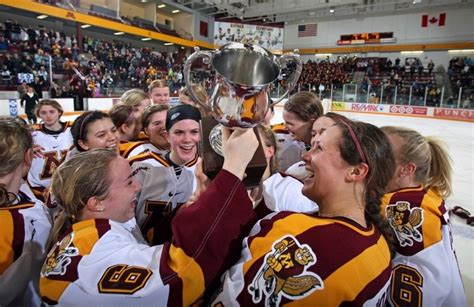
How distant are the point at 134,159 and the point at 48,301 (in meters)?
1.20

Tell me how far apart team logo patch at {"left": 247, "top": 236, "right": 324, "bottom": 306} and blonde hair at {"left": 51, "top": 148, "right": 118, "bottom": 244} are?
2.05 ft

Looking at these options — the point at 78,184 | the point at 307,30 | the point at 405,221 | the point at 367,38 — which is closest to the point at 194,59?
the point at 78,184

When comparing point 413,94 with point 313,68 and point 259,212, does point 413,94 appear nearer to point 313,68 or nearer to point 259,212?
point 313,68

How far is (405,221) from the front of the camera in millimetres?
1445

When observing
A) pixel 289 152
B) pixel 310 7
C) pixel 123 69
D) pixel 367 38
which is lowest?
pixel 289 152

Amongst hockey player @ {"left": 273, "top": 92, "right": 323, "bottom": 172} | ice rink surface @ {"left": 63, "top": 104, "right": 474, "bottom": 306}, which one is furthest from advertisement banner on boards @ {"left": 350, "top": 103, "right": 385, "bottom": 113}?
hockey player @ {"left": 273, "top": 92, "right": 323, "bottom": 172}

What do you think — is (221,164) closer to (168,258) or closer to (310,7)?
(168,258)

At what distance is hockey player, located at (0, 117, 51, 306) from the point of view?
3.73 ft

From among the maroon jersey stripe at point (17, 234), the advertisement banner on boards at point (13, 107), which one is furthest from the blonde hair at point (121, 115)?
the advertisement banner on boards at point (13, 107)

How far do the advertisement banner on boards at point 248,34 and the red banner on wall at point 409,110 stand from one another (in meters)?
12.6

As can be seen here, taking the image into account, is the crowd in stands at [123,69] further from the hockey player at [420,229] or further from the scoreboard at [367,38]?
the hockey player at [420,229]

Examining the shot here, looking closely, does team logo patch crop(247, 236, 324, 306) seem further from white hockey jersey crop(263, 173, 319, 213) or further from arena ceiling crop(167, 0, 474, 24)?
arena ceiling crop(167, 0, 474, 24)

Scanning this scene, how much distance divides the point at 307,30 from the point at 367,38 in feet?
16.1

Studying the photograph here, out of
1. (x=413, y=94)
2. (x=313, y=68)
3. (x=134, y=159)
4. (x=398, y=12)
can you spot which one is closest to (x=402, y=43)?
(x=398, y=12)
